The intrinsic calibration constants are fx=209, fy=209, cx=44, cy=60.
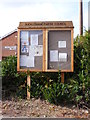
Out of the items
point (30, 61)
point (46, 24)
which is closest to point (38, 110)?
point (30, 61)

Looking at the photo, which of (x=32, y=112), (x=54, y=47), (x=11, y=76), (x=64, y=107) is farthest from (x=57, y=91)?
(x=11, y=76)

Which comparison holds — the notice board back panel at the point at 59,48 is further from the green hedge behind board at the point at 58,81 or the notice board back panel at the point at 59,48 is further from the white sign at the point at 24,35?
the white sign at the point at 24,35

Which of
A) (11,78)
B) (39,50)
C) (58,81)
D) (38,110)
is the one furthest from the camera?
(11,78)

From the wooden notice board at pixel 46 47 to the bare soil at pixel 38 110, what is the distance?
0.94m

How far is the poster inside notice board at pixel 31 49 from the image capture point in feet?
19.2

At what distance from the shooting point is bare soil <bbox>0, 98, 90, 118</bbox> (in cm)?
500

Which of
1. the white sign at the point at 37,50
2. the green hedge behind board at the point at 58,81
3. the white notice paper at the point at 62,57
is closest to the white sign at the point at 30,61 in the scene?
the white sign at the point at 37,50

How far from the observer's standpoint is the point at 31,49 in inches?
231

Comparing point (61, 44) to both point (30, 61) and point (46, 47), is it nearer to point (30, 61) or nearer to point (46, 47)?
point (46, 47)

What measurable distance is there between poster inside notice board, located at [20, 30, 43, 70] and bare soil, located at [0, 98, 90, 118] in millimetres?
1013

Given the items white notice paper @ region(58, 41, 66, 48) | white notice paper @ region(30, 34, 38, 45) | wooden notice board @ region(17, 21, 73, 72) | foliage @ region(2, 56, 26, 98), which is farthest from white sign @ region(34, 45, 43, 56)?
foliage @ region(2, 56, 26, 98)

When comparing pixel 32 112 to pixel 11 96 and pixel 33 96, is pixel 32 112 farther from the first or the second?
pixel 11 96

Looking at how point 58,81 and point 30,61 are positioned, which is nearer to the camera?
point 58,81

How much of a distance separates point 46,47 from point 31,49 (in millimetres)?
432
